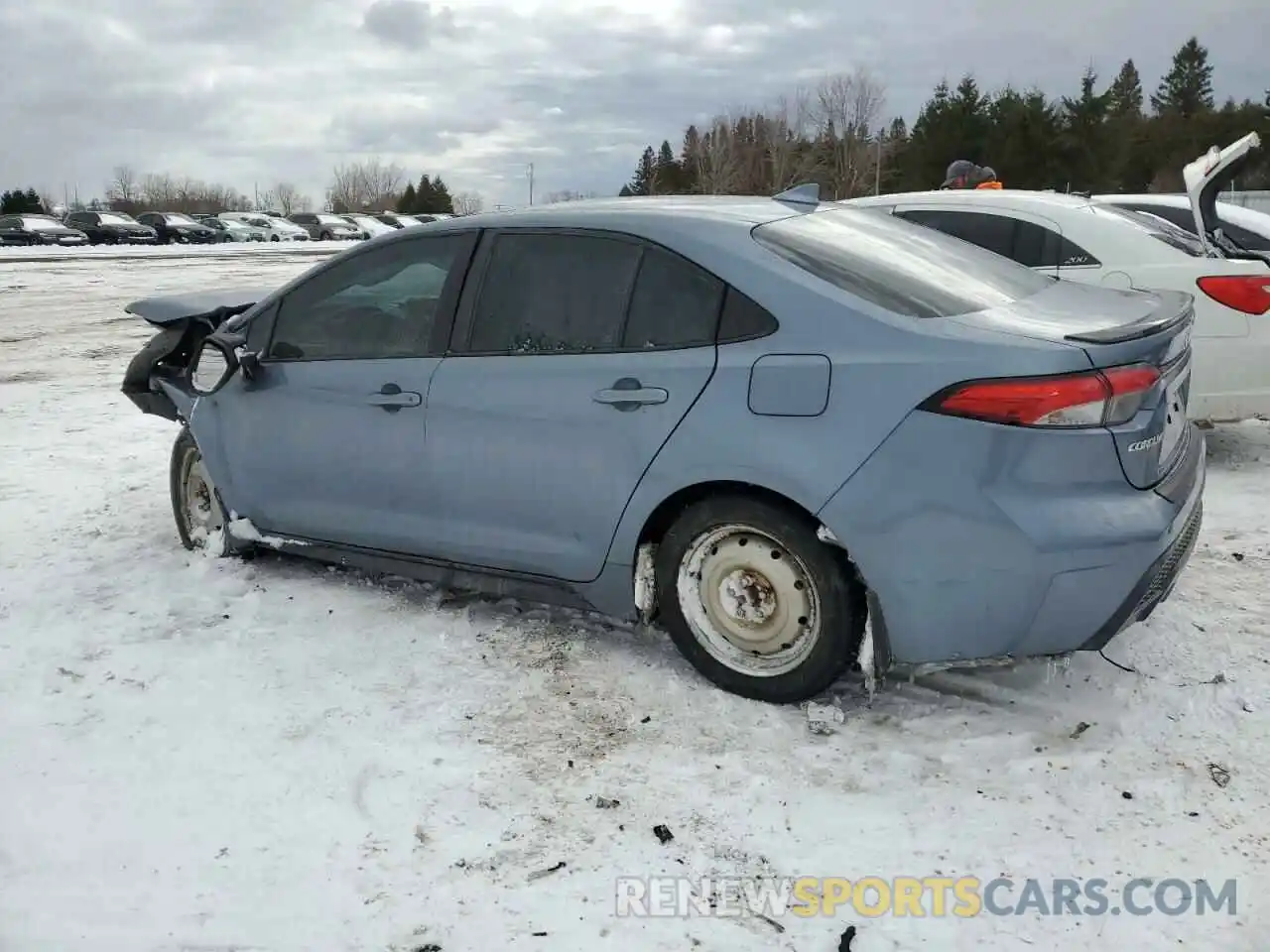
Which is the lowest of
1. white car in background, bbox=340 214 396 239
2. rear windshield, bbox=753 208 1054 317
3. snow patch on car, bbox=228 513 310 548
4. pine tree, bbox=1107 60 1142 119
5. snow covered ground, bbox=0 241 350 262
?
snow patch on car, bbox=228 513 310 548

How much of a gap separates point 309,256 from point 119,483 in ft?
87.1

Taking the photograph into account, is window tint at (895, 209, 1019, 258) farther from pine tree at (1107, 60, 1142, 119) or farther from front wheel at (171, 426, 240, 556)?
pine tree at (1107, 60, 1142, 119)

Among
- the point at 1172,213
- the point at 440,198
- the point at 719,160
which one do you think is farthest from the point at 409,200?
the point at 1172,213

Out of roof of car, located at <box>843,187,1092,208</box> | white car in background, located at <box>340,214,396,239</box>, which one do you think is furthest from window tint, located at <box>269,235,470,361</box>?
white car in background, located at <box>340,214,396,239</box>

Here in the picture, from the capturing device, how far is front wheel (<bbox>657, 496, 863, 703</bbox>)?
318 centimetres

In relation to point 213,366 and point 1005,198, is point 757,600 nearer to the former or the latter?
point 213,366

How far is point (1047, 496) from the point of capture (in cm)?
287

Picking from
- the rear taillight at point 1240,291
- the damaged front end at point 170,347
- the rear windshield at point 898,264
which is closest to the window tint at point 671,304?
the rear windshield at point 898,264

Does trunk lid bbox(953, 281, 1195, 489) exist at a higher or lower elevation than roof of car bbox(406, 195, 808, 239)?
lower

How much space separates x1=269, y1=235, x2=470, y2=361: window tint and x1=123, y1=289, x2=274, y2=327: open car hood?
0.72 meters

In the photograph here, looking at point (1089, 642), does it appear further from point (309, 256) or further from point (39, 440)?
point (309, 256)

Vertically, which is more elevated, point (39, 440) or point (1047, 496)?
point (1047, 496)

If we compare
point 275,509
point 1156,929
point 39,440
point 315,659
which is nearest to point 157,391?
point 275,509

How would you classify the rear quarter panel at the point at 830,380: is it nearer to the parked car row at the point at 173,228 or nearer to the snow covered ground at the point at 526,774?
the snow covered ground at the point at 526,774
